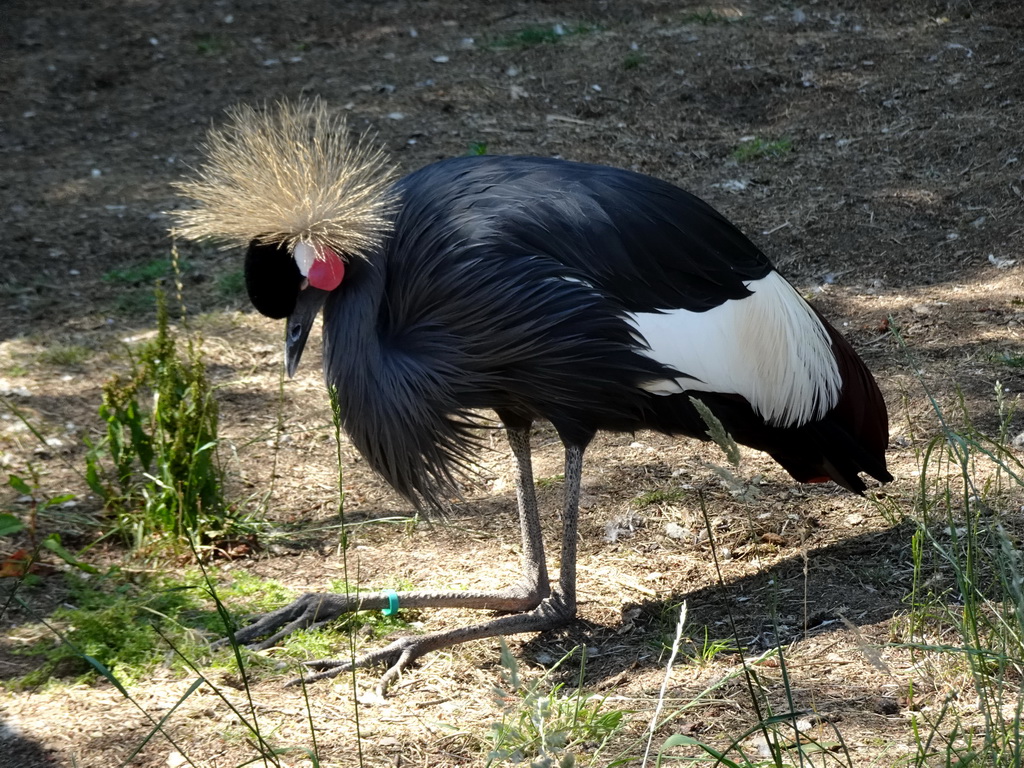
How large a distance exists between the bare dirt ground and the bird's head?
28.2 inches

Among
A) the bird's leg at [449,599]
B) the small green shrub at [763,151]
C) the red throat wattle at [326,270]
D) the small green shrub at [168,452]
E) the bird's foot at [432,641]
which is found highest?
the small green shrub at [763,151]

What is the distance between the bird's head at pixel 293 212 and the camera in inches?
90.9

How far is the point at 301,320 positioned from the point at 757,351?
3.40 ft

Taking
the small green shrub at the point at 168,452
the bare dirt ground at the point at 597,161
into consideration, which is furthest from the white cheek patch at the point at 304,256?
the bare dirt ground at the point at 597,161

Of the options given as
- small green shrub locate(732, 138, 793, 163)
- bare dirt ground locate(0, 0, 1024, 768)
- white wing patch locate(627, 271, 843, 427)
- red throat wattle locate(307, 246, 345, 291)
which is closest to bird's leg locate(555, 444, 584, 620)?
bare dirt ground locate(0, 0, 1024, 768)

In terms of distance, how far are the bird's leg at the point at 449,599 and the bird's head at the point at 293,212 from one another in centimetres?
55

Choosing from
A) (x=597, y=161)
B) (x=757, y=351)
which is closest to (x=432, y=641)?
(x=757, y=351)

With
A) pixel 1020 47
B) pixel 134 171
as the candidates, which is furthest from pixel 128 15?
pixel 1020 47

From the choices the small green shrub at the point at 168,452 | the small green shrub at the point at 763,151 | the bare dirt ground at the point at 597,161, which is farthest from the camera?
the small green shrub at the point at 763,151

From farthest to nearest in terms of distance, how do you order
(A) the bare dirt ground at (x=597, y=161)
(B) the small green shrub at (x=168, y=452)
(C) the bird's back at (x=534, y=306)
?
1. (B) the small green shrub at (x=168, y=452)
2. (C) the bird's back at (x=534, y=306)
3. (A) the bare dirt ground at (x=597, y=161)

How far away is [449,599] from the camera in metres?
2.55

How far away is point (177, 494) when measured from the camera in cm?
272

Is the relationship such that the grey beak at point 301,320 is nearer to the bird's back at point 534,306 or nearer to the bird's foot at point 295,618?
the bird's back at point 534,306

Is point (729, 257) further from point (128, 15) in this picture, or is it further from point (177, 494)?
point (128, 15)
